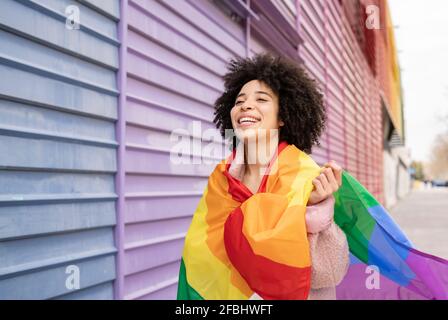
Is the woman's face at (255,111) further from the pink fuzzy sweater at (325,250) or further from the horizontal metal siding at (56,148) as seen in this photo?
the horizontal metal siding at (56,148)

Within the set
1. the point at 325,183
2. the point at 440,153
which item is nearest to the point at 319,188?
the point at 325,183

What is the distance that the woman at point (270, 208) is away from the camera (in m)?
1.58

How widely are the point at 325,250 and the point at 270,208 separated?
35 cm

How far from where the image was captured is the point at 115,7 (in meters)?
2.88

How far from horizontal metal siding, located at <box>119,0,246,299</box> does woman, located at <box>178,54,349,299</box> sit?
1.03 metres

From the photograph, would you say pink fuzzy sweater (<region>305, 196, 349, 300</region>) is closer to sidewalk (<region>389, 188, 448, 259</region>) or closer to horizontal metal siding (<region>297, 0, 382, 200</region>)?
sidewalk (<region>389, 188, 448, 259</region>)

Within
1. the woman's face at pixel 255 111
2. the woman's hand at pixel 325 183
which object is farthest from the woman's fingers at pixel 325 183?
the woman's face at pixel 255 111

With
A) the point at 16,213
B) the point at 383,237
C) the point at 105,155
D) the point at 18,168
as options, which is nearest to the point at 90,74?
the point at 105,155

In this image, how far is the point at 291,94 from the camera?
7.07ft

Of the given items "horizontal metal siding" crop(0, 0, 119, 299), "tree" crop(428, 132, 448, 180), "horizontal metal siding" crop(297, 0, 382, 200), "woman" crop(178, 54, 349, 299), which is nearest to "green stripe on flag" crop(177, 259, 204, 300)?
"woman" crop(178, 54, 349, 299)

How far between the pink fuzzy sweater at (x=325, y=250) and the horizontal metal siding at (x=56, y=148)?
1459 mm

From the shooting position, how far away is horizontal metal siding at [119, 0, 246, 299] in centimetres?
300

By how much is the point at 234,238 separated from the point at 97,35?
5.95 ft

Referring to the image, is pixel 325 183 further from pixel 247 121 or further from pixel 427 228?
pixel 427 228
